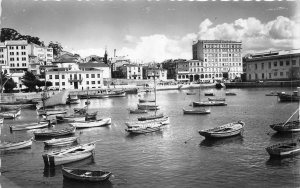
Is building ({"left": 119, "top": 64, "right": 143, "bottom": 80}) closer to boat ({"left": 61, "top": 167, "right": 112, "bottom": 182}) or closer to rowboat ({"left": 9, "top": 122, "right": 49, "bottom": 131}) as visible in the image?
rowboat ({"left": 9, "top": 122, "right": 49, "bottom": 131})

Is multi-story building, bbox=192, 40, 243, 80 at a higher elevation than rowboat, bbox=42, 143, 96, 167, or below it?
higher

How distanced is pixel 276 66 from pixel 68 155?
100579 mm

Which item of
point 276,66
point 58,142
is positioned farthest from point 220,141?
point 276,66

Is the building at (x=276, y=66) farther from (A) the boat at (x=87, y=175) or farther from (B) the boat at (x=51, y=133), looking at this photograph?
(A) the boat at (x=87, y=175)

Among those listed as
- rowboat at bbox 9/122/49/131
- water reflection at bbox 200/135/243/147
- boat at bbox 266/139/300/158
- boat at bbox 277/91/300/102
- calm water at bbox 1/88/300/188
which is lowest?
calm water at bbox 1/88/300/188

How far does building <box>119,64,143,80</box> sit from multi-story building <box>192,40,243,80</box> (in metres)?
28.7

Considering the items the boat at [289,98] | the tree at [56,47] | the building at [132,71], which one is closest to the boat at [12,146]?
the boat at [289,98]

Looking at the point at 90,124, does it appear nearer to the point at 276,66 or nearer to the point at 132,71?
the point at 132,71

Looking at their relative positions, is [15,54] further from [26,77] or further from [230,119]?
[230,119]

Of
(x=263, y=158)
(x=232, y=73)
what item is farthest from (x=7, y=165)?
(x=232, y=73)

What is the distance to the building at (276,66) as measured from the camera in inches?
4134

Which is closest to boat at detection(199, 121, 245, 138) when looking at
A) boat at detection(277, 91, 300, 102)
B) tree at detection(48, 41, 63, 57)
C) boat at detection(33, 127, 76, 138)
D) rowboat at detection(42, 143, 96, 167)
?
rowboat at detection(42, 143, 96, 167)

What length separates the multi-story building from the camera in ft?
469

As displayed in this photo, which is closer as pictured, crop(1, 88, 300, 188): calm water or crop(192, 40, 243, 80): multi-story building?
crop(1, 88, 300, 188): calm water
